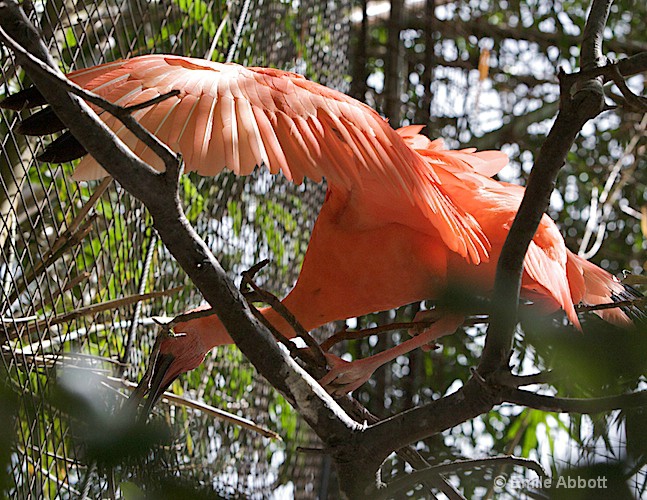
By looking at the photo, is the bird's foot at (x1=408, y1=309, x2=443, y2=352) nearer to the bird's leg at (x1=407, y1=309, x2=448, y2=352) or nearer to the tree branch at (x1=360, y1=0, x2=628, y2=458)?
the bird's leg at (x1=407, y1=309, x2=448, y2=352)

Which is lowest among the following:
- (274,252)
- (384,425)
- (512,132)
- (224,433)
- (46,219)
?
(384,425)

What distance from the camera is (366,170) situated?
2.14ft

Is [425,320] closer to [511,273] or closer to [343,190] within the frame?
[343,190]

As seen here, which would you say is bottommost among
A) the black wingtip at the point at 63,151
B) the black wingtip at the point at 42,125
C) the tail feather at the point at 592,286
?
the black wingtip at the point at 42,125

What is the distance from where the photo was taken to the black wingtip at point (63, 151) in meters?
0.63

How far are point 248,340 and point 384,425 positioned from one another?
4.3 inches

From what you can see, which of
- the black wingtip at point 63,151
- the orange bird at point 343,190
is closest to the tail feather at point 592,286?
the orange bird at point 343,190

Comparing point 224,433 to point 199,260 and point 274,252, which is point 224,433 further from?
point 199,260

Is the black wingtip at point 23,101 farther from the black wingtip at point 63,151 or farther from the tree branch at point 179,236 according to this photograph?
the tree branch at point 179,236

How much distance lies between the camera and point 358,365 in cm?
75

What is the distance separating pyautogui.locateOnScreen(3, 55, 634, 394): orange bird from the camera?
1.95ft

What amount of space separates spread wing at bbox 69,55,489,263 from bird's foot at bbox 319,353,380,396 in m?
0.15

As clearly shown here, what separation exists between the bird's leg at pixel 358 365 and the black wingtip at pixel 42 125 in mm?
310

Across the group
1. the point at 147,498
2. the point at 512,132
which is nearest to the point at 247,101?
the point at 147,498
